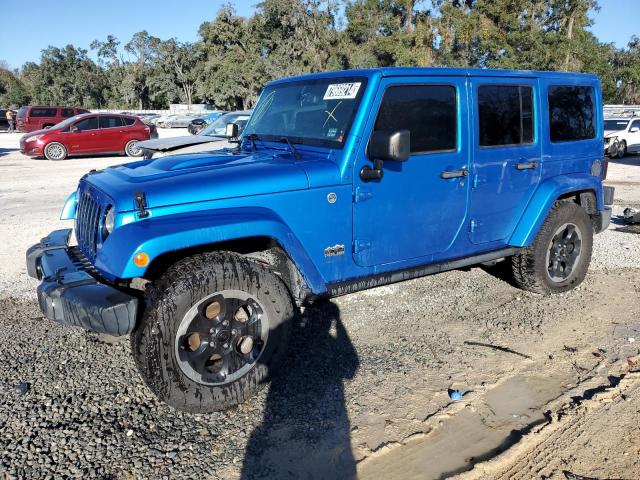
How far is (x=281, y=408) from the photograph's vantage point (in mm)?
3219

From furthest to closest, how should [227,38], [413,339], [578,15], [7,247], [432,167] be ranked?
[227,38], [578,15], [7,247], [413,339], [432,167]

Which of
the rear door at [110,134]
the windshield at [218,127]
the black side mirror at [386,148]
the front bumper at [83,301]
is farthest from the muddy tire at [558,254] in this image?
the rear door at [110,134]

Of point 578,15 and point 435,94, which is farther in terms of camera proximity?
point 578,15

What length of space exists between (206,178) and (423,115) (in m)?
1.68

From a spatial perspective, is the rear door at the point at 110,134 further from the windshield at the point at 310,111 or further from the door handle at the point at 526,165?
the door handle at the point at 526,165

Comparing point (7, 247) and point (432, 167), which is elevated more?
point (432, 167)

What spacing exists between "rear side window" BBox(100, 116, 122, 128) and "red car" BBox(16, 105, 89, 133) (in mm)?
8813

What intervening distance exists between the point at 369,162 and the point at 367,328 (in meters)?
1.50

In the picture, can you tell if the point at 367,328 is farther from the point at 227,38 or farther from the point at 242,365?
the point at 227,38

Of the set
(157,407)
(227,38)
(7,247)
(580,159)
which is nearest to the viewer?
(157,407)

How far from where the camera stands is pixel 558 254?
200 inches

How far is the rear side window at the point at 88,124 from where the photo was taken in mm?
18500

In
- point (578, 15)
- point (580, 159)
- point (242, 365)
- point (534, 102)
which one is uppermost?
point (578, 15)

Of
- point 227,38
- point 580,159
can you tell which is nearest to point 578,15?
point 227,38
